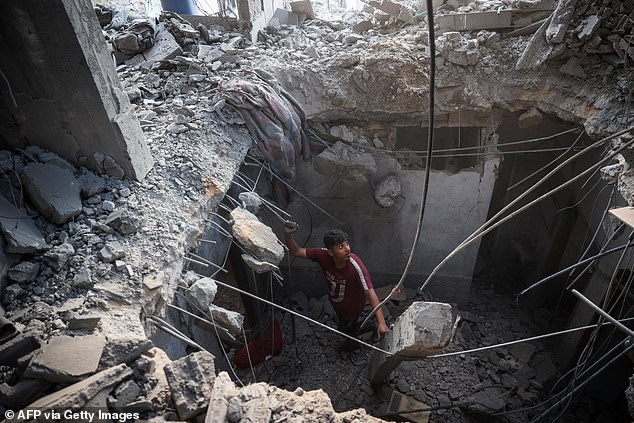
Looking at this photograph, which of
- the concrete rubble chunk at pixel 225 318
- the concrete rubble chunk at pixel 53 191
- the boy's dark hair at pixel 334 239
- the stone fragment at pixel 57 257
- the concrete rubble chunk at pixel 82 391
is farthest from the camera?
the boy's dark hair at pixel 334 239

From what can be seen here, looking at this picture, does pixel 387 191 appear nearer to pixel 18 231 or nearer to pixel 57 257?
pixel 57 257

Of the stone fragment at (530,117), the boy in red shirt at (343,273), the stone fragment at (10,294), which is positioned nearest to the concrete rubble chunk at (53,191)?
the stone fragment at (10,294)

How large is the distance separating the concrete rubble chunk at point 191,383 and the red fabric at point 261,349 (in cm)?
270

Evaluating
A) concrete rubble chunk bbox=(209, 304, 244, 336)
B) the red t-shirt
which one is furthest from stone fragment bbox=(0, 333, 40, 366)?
the red t-shirt

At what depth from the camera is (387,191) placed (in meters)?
5.14

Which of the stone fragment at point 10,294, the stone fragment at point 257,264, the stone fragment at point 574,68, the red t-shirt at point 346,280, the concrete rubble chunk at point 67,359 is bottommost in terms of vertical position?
the red t-shirt at point 346,280

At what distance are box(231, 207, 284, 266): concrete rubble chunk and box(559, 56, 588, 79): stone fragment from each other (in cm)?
379

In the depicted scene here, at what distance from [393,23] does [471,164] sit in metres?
2.40

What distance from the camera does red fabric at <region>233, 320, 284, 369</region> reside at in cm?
468

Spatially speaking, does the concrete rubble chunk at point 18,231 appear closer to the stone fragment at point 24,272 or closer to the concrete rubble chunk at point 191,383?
the stone fragment at point 24,272

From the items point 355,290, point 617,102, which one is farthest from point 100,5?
point 617,102

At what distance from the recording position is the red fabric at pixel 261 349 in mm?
4684

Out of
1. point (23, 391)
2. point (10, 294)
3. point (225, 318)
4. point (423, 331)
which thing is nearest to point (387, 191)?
point (423, 331)

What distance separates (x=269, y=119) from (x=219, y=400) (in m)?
3.08
